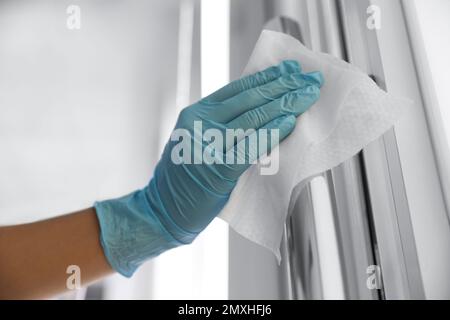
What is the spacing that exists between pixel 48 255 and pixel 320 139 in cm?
48

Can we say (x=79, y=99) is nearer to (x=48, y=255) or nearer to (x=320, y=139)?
(x=48, y=255)

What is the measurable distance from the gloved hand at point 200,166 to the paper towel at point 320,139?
0.02 metres

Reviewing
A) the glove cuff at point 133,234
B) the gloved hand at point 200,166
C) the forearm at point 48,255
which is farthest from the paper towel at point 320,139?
the forearm at point 48,255

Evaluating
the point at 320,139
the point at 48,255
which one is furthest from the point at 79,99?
the point at 320,139

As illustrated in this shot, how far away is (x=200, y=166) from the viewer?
667 millimetres

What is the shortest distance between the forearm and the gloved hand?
0.03 m

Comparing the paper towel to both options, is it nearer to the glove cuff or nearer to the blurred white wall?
the glove cuff

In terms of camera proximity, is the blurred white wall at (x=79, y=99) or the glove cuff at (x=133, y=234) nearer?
the glove cuff at (x=133, y=234)

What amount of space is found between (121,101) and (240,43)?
0.33 meters

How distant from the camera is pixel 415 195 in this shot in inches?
22.4

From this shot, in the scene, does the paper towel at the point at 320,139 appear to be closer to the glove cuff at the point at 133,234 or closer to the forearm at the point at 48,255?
the glove cuff at the point at 133,234

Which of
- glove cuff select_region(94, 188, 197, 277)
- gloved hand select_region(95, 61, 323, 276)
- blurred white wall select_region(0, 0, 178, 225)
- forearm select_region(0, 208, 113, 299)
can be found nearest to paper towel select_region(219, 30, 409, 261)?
gloved hand select_region(95, 61, 323, 276)

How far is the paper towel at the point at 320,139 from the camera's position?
54 centimetres
